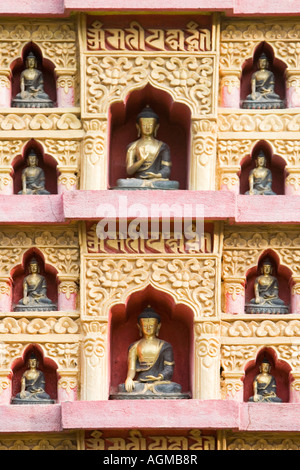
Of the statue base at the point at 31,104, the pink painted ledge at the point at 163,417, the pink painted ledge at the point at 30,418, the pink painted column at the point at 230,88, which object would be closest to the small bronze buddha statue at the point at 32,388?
the pink painted ledge at the point at 30,418

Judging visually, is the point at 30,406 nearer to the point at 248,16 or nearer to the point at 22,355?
the point at 22,355

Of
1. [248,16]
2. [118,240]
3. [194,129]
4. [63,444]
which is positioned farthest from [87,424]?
[248,16]

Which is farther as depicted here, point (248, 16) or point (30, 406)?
point (248, 16)

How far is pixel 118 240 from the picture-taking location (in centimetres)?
1608

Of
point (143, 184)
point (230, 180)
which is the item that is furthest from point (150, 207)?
point (230, 180)

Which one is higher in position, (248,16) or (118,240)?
(248,16)

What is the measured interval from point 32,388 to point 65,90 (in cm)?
270

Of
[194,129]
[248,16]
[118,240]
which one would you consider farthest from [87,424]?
[248,16]

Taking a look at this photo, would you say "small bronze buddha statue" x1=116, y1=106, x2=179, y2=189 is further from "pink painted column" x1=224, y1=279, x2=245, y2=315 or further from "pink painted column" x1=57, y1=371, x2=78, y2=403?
"pink painted column" x1=57, y1=371, x2=78, y2=403

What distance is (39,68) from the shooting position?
55.4 ft

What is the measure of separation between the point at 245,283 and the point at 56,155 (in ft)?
6.59

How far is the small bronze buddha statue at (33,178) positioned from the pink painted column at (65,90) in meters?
0.53

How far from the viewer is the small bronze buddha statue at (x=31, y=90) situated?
54.5ft
